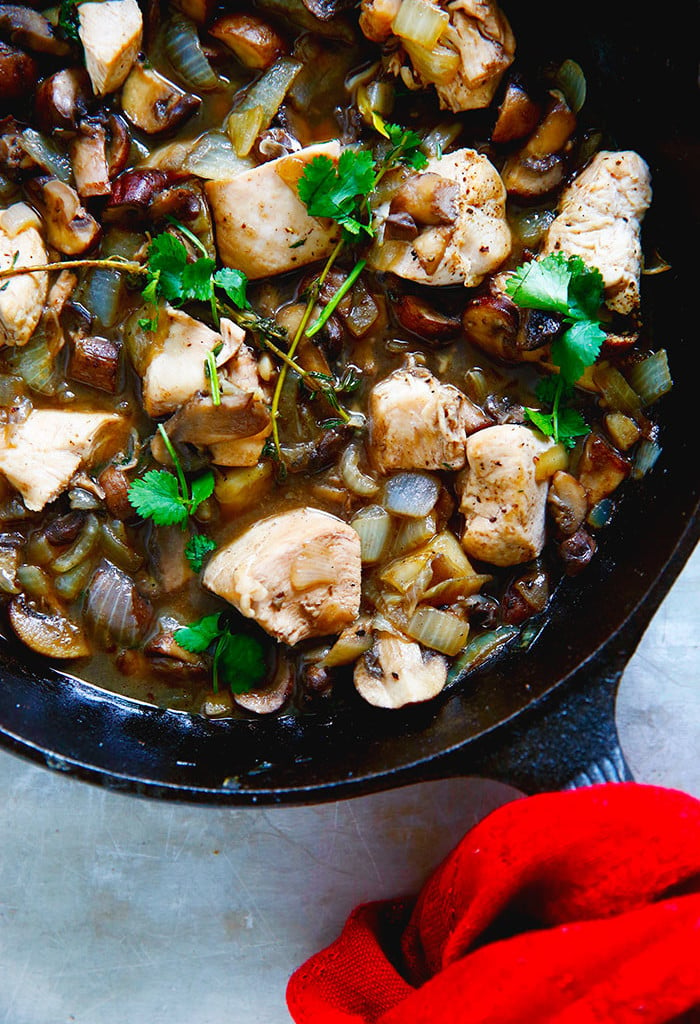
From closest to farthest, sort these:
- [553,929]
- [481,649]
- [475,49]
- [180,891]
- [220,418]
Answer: [553,929], [220,418], [475,49], [481,649], [180,891]

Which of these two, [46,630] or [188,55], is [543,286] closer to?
[188,55]

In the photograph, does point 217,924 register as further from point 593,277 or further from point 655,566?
point 593,277

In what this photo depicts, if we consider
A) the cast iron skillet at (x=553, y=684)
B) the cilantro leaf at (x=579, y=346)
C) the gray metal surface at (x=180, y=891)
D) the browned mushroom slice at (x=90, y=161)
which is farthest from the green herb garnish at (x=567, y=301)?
the gray metal surface at (x=180, y=891)

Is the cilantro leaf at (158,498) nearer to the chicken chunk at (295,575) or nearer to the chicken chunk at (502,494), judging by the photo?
the chicken chunk at (295,575)

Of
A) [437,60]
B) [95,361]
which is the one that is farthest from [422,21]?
[95,361]

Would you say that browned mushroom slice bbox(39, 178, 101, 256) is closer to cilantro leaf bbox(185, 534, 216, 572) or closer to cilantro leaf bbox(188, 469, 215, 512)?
cilantro leaf bbox(188, 469, 215, 512)

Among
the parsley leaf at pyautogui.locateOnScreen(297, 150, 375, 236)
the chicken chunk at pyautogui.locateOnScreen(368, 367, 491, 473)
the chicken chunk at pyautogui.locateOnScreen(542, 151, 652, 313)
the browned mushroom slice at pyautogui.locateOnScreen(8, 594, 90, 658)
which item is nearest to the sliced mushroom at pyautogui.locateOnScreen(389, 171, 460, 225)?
the parsley leaf at pyautogui.locateOnScreen(297, 150, 375, 236)
